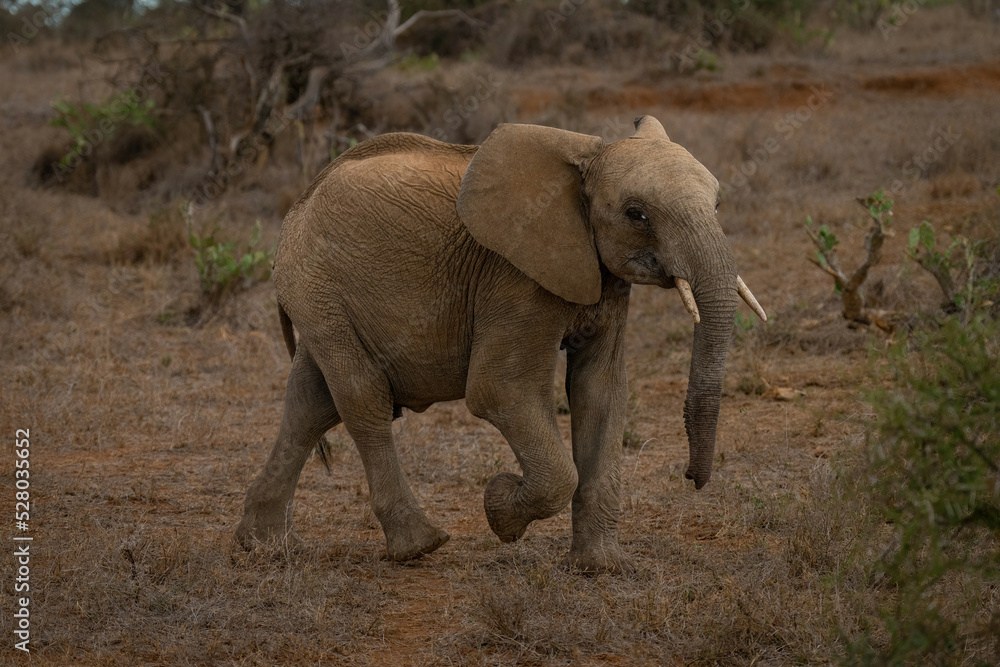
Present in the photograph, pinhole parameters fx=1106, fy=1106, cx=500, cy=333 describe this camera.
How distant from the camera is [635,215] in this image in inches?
165

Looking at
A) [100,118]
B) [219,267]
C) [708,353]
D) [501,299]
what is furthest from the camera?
[100,118]

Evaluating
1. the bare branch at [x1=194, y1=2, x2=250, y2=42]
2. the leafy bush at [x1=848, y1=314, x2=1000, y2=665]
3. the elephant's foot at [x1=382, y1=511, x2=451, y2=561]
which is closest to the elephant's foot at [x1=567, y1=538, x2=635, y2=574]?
the elephant's foot at [x1=382, y1=511, x2=451, y2=561]

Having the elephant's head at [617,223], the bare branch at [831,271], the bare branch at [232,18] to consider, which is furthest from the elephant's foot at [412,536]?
the bare branch at [232,18]

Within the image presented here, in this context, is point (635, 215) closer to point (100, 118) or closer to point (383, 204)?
point (383, 204)

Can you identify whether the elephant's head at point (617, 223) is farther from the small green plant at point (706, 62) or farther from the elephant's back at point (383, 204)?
the small green plant at point (706, 62)

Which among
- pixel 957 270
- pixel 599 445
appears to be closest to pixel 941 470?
pixel 599 445

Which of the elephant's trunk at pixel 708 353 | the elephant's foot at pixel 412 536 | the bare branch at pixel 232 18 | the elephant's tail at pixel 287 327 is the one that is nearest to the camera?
the elephant's trunk at pixel 708 353

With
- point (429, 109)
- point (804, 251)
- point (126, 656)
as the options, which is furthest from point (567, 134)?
point (429, 109)

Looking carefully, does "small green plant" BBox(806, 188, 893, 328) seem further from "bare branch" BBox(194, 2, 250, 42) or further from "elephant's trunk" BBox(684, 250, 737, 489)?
"bare branch" BBox(194, 2, 250, 42)

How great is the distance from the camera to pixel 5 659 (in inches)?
155

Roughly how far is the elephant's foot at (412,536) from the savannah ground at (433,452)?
9 cm

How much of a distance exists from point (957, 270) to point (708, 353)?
5.22 metres

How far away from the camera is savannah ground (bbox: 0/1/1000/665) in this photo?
4.14 meters

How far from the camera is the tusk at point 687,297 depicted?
12.4 ft
